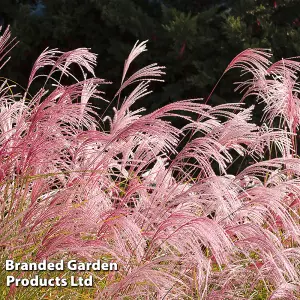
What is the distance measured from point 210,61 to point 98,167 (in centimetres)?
402

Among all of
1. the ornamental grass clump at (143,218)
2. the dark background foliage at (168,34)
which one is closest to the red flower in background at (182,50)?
the dark background foliage at (168,34)

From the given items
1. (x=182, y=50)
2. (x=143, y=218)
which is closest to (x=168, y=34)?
(x=182, y=50)

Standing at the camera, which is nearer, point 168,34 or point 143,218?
point 143,218

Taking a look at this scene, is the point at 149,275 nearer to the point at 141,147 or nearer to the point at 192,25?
the point at 141,147

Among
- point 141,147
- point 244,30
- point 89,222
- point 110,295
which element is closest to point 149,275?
point 110,295

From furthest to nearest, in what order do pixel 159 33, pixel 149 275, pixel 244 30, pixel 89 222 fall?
pixel 159 33 → pixel 244 30 → pixel 89 222 → pixel 149 275

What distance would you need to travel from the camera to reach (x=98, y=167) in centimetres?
283

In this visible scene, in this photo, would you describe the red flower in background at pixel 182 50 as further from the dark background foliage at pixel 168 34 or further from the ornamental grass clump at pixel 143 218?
the ornamental grass clump at pixel 143 218

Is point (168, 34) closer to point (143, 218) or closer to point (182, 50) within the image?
point (182, 50)

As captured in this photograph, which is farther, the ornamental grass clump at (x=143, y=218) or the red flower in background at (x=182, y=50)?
the red flower in background at (x=182, y=50)

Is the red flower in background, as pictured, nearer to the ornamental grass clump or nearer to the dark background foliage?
the dark background foliage

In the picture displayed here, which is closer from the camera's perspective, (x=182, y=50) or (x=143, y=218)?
(x=143, y=218)

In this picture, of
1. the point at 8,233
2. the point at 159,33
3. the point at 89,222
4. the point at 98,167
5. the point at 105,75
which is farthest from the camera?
the point at 105,75

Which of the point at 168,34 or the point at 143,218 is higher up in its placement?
the point at 168,34
